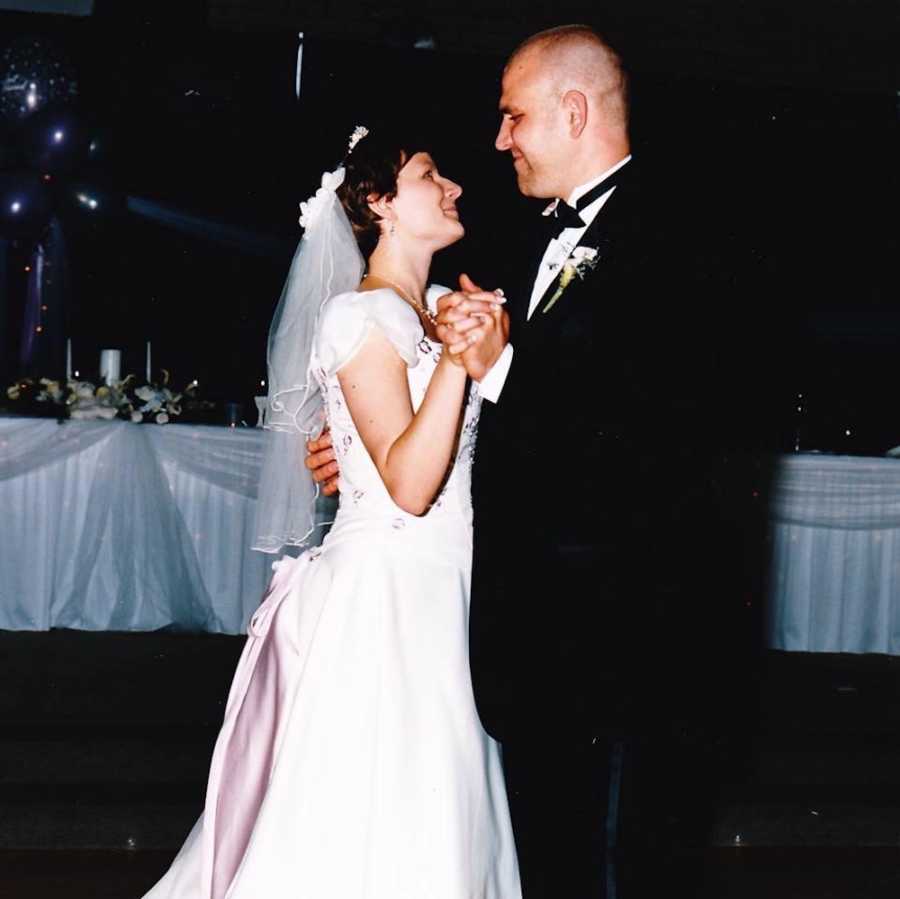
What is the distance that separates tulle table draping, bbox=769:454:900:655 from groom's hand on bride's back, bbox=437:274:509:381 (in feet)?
11.4

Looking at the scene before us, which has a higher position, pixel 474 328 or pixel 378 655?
pixel 474 328

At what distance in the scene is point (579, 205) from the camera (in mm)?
1967

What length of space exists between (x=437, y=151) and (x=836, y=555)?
2.81 metres

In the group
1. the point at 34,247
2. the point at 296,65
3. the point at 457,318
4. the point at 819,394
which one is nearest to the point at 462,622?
the point at 457,318

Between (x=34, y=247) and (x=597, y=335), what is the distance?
19.0 feet

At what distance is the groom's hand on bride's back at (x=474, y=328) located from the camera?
5.94 feet

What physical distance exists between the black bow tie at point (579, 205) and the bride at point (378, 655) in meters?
0.30

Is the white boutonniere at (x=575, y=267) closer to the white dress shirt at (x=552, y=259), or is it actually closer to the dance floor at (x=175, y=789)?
the white dress shirt at (x=552, y=259)

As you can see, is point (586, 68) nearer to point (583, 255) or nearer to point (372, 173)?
point (583, 255)

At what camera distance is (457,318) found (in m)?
1.81

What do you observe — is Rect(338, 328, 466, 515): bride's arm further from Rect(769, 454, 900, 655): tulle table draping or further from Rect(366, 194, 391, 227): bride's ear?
Rect(769, 454, 900, 655): tulle table draping

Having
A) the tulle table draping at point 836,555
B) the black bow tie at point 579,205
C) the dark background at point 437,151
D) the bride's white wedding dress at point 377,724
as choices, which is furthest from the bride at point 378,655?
the dark background at point 437,151

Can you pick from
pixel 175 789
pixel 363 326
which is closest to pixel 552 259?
pixel 363 326

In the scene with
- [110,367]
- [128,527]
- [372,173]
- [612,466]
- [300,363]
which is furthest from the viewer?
[110,367]
